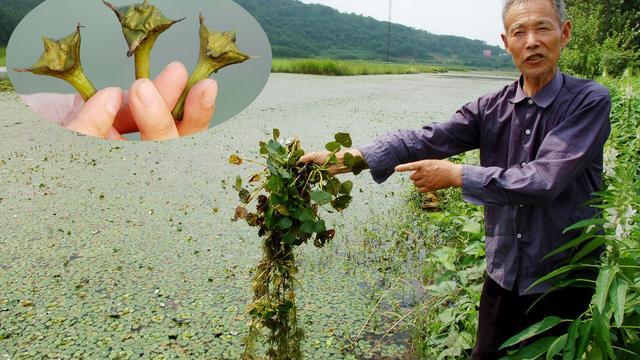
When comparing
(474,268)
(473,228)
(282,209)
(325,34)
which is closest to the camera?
(282,209)

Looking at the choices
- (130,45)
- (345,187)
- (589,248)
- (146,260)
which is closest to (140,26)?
(130,45)

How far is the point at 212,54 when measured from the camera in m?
1.04

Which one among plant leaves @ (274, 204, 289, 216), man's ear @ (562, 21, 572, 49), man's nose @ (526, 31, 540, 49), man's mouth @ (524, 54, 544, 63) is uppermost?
man's ear @ (562, 21, 572, 49)

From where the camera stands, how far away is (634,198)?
1.01 metres

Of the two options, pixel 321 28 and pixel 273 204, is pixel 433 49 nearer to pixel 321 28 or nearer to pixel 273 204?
pixel 321 28

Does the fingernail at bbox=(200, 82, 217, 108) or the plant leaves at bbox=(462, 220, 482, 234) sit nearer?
the fingernail at bbox=(200, 82, 217, 108)

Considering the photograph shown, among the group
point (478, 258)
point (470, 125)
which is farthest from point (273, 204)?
point (478, 258)

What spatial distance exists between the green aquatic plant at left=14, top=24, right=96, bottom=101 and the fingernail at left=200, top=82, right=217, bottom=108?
205mm

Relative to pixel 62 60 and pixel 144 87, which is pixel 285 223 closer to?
pixel 144 87

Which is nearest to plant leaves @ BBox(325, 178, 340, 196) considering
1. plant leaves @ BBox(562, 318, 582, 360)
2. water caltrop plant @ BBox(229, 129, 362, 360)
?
water caltrop plant @ BBox(229, 129, 362, 360)

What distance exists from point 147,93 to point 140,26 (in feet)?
0.40

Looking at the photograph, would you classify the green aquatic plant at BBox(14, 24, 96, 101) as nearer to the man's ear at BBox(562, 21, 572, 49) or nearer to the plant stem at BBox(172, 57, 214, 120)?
the plant stem at BBox(172, 57, 214, 120)

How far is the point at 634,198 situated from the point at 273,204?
722 mm

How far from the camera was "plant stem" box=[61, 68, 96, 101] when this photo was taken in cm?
99
